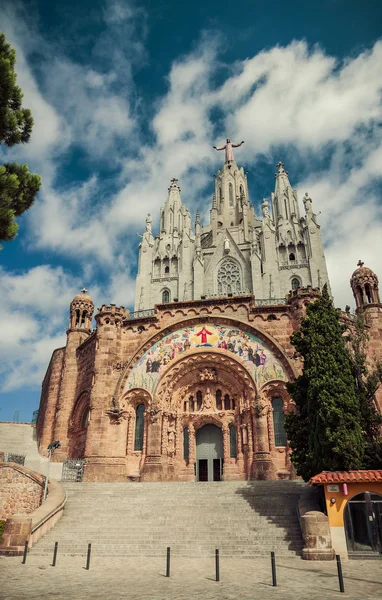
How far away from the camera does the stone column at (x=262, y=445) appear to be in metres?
20.9

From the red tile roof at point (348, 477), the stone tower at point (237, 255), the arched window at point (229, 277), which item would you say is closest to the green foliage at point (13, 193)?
the red tile roof at point (348, 477)

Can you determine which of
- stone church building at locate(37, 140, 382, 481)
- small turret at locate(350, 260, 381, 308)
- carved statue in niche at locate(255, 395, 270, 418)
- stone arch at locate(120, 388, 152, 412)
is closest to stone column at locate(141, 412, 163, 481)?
stone church building at locate(37, 140, 382, 481)

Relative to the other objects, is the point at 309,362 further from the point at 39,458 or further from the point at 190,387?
the point at 39,458

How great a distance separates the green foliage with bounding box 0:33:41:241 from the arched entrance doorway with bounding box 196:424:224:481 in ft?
56.7

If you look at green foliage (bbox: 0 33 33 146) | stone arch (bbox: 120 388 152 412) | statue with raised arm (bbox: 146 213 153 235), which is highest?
statue with raised arm (bbox: 146 213 153 235)

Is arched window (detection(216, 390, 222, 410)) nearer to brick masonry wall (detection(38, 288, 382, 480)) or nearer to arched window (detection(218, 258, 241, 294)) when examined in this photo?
brick masonry wall (detection(38, 288, 382, 480))

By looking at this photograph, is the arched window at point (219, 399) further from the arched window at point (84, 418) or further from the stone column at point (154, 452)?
Result: the arched window at point (84, 418)

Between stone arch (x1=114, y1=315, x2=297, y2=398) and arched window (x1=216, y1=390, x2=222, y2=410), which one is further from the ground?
stone arch (x1=114, y1=315, x2=297, y2=398)

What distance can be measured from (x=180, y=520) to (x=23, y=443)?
16.7 metres

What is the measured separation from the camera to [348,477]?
42.7 feet

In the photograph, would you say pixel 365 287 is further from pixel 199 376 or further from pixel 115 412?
pixel 115 412

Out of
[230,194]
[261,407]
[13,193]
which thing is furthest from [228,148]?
[13,193]

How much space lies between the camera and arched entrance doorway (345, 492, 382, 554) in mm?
12320

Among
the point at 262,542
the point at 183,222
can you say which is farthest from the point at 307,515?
the point at 183,222
